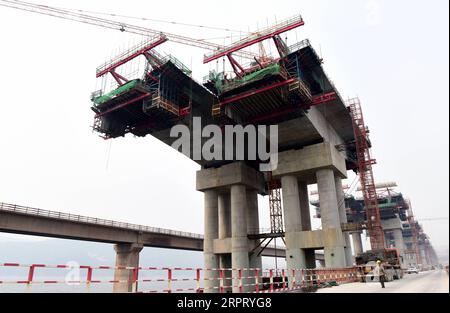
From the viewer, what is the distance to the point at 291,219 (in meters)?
41.6

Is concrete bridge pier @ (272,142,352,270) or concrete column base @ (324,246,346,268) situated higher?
concrete bridge pier @ (272,142,352,270)

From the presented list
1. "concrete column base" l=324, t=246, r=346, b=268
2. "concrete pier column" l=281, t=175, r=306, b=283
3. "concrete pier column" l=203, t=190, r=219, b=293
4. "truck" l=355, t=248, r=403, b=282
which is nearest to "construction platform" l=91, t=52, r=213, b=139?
"concrete pier column" l=281, t=175, r=306, b=283

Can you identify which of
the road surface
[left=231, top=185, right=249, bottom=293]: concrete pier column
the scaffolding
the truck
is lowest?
the road surface

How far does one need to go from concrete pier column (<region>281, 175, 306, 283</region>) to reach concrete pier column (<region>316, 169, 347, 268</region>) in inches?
124

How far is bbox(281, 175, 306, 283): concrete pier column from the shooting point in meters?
40.0

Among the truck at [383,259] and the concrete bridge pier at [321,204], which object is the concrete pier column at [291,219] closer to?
the concrete bridge pier at [321,204]

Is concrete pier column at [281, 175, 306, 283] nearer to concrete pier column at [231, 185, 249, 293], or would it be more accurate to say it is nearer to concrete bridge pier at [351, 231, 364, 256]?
concrete pier column at [231, 185, 249, 293]

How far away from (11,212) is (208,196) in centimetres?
2560

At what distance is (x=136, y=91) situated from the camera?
35344 mm

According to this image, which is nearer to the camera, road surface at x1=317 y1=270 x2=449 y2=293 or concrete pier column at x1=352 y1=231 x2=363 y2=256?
road surface at x1=317 y1=270 x2=449 y2=293

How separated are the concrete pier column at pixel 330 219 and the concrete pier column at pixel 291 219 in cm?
315

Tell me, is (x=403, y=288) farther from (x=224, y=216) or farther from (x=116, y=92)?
(x=224, y=216)
